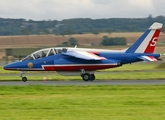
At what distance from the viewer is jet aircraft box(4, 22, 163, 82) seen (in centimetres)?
3122

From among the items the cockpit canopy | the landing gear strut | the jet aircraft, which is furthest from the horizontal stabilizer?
the cockpit canopy

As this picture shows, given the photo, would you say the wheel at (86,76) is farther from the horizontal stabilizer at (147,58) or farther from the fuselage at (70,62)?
the horizontal stabilizer at (147,58)

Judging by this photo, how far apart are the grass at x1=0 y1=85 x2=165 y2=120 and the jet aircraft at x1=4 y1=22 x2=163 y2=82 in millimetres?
9272

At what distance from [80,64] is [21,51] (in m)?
35.5

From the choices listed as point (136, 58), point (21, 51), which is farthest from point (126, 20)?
point (136, 58)

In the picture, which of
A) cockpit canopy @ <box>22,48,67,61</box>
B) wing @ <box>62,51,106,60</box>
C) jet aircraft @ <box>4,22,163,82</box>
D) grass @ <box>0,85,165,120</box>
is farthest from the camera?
cockpit canopy @ <box>22,48,67,61</box>

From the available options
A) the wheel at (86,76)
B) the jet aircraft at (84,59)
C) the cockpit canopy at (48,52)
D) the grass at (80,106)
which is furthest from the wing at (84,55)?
the grass at (80,106)

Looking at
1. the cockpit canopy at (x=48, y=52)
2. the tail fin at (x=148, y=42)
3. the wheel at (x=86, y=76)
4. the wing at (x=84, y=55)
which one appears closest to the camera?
the wing at (x=84, y=55)

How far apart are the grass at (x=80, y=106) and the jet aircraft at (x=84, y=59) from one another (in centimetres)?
927

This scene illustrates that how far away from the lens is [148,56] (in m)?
31.5

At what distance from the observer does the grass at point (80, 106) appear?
13.8 metres

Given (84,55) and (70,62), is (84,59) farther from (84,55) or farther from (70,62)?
(70,62)

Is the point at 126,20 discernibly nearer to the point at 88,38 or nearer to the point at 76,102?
the point at 88,38

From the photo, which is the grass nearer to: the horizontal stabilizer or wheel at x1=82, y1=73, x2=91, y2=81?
wheel at x1=82, y1=73, x2=91, y2=81
